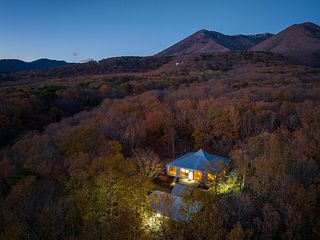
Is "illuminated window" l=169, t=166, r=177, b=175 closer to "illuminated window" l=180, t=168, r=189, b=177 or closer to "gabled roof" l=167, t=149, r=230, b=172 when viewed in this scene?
"gabled roof" l=167, t=149, r=230, b=172

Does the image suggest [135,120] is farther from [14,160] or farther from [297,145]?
[297,145]

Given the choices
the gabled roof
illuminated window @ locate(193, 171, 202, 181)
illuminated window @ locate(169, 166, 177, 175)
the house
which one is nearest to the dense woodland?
the gabled roof

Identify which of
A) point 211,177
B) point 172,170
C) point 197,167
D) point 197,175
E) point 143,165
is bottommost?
point 172,170

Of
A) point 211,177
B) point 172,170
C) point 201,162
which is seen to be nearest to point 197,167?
point 201,162

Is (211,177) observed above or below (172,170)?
above

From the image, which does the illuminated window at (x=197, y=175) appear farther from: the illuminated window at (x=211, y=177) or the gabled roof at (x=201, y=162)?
the illuminated window at (x=211, y=177)

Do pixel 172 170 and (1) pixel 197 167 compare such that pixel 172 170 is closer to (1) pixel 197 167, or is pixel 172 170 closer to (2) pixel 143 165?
(2) pixel 143 165

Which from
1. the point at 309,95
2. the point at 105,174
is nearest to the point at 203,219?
the point at 105,174
